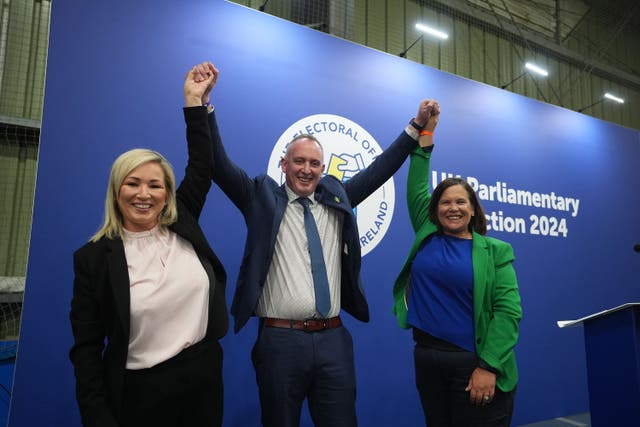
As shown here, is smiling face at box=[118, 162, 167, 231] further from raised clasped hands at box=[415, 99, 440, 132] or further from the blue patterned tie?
raised clasped hands at box=[415, 99, 440, 132]

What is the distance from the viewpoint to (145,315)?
1209mm

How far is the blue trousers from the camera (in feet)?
5.16

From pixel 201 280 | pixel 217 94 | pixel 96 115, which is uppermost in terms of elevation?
pixel 217 94

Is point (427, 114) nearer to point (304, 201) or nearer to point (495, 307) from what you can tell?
point (304, 201)

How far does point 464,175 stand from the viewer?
12.1ft

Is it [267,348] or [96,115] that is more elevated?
[96,115]

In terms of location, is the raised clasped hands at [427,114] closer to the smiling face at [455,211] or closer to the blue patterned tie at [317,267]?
the smiling face at [455,211]

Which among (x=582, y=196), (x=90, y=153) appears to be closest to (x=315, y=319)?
(x=90, y=153)

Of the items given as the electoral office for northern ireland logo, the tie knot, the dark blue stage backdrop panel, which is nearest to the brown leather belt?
the tie knot

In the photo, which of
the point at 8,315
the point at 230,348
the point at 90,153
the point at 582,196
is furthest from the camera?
the point at 582,196

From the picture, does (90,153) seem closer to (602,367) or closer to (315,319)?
(315,319)

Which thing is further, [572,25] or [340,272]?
[572,25]

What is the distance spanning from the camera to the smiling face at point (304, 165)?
177 centimetres

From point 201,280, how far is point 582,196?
431 cm
